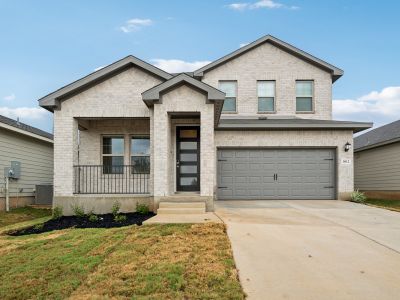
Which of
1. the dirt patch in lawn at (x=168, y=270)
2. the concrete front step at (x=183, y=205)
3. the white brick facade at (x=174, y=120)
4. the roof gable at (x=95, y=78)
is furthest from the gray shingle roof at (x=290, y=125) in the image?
the dirt patch in lawn at (x=168, y=270)

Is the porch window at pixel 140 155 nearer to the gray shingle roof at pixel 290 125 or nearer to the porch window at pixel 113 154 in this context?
the porch window at pixel 113 154

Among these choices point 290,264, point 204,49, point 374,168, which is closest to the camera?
point 290,264

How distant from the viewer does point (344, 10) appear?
15727 millimetres

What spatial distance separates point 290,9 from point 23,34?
1500 centimetres

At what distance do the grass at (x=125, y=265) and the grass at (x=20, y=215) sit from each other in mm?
4626

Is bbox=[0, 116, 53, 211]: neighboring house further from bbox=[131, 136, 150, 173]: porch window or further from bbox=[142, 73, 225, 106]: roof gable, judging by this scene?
bbox=[142, 73, 225, 106]: roof gable

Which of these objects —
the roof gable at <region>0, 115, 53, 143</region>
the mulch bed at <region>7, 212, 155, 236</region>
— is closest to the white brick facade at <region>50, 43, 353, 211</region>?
the mulch bed at <region>7, 212, 155, 236</region>

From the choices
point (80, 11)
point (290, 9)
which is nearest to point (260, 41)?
point (290, 9)

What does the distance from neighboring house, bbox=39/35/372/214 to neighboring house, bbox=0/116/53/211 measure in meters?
3.52

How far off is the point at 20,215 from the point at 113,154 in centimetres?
426

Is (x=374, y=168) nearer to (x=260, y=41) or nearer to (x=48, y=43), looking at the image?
(x=260, y=41)

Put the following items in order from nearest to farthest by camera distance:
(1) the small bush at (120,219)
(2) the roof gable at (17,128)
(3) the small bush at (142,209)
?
(1) the small bush at (120,219) → (3) the small bush at (142,209) → (2) the roof gable at (17,128)

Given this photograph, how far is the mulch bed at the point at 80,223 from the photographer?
8.52 metres

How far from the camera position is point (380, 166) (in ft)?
56.8
